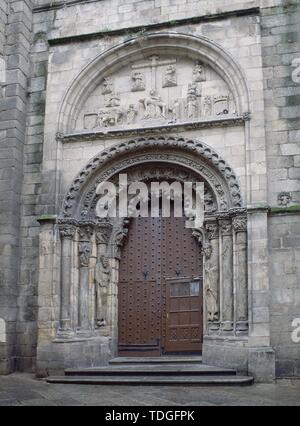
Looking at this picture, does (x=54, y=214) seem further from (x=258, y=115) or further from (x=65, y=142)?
(x=258, y=115)

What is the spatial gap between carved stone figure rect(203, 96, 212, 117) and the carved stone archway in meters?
0.59

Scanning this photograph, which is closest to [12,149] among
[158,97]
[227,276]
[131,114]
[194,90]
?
[131,114]

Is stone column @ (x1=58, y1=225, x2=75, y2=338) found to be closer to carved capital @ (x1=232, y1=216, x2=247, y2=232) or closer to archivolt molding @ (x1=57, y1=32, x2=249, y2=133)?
archivolt molding @ (x1=57, y1=32, x2=249, y2=133)

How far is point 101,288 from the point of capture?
10.3m

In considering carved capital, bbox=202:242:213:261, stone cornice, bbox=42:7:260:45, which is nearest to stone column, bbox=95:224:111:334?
carved capital, bbox=202:242:213:261

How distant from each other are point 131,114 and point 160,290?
332cm

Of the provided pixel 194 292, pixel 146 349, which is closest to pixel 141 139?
pixel 194 292

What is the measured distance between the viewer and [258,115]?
31.5ft

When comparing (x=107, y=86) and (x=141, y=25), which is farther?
(x=107, y=86)

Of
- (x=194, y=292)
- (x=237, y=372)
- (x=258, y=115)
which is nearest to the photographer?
(x=237, y=372)

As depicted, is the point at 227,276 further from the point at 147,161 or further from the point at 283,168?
the point at 147,161

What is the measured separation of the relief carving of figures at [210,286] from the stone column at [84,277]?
84.8 inches

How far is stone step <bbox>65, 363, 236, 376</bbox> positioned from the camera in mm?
8852

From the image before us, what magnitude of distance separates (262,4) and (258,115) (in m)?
2.27
